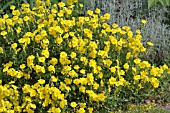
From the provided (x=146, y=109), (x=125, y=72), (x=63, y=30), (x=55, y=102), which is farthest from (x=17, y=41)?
(x=146, y=109)

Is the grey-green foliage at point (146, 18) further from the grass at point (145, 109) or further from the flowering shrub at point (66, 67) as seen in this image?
the grass at point (145, 109)

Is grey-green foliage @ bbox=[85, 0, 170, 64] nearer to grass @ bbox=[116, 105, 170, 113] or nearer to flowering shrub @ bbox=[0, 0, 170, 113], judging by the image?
flowering shrub @ bbox=[0, 0, 170, 113]

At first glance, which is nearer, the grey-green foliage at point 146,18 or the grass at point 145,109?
the grass at point 145,109

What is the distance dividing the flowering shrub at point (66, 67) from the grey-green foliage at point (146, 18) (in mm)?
683

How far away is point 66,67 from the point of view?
4.27 metres

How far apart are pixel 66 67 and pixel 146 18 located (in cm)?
196

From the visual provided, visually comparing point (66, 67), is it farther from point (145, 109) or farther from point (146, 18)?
point (146, 18)

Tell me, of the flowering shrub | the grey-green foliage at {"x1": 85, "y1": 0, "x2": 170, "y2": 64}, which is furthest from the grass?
the grey-green foliage at {"x1": 85, "y1": 0, "x2": 170, "y2": 64}

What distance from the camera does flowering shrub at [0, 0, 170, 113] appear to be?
417cm

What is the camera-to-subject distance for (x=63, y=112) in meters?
4.15

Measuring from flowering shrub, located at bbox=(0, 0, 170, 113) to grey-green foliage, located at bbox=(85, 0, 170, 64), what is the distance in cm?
68

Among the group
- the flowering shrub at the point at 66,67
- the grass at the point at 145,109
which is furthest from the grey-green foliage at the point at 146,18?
the grass at the point at 145,109

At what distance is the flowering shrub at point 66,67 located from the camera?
4.17 meters

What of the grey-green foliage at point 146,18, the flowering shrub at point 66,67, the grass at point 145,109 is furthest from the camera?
the grey-green foliage at point 146,18
